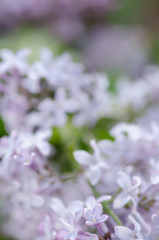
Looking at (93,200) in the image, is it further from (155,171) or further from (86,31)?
(86,31)

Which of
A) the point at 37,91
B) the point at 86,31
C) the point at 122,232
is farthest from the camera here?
the point at 86,31

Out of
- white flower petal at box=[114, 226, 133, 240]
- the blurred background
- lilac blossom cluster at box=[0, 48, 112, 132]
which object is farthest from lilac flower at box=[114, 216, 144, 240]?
the blurred background

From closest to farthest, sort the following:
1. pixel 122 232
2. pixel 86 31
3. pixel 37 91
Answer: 1. pixel 122 232
2. pixel 37 91
3. pixel 86 31

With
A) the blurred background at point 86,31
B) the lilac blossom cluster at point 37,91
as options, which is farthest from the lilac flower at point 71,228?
the blurred background at point 86,31

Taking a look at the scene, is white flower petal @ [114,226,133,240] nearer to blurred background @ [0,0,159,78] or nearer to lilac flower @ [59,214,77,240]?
lilac flower @ [59,214,77,240]

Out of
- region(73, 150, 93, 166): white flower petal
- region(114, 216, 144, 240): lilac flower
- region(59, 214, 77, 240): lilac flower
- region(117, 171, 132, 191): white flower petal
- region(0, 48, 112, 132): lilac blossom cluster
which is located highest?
region(0, 48, 112, 132): lilac blossom cluster

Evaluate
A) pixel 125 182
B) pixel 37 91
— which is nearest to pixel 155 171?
pixel 125 182
